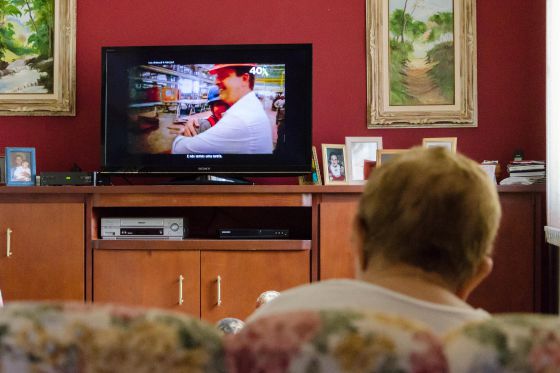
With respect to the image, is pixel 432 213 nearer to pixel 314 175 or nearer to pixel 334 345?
pixel 334 345

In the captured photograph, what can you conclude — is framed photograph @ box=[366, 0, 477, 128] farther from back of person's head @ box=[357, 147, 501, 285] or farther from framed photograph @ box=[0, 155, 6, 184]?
back of person's head @ box=[357, 147, 501, 285]

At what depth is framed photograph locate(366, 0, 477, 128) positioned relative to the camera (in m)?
3.84

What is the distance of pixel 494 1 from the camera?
3875mm

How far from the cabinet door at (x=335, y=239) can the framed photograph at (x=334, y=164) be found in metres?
0.29

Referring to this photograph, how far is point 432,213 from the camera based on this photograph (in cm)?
80

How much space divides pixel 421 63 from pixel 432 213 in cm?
323

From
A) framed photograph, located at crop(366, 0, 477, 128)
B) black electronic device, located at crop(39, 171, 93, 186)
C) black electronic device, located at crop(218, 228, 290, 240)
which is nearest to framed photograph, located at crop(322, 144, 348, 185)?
framed photograph, located at crop(366, 0, 477, 128)

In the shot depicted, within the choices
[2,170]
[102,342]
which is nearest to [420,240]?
[102,342]

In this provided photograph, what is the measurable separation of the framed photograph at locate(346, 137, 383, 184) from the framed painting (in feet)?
5.37

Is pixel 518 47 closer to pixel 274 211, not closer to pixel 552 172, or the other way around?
pixel 552 172

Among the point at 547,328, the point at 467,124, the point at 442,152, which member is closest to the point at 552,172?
the point at 467,124

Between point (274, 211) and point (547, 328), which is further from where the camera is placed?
point (274, 211)

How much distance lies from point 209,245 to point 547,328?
2909 mm

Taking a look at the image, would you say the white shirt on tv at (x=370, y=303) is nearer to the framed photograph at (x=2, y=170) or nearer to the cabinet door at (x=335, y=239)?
the cabinet door at (x=335, y=239)
